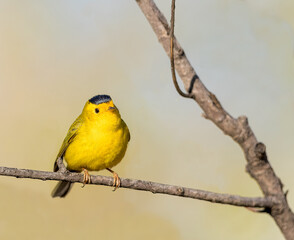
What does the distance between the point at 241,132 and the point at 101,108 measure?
1935 millimetres

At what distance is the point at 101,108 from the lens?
3967 millimetres

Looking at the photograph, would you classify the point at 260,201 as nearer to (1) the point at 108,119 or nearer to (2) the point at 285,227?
(2) the point at 285,227

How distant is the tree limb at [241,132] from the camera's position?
7.40ft

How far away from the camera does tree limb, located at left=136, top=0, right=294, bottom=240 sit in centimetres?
226

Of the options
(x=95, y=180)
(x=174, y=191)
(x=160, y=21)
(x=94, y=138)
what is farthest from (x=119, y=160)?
(x=160, y=21)

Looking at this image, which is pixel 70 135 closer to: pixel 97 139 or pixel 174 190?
pixel 97 139

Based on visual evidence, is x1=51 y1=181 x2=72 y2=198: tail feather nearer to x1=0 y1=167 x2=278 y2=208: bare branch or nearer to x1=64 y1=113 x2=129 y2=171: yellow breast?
x1=64 y1=113 x2=129 y2=171: yellow breast

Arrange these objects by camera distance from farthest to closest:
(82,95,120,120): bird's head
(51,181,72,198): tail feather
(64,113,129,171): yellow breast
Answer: (51,181,72,198): tail feather, (82,95,120,120): bird's head, (64,113,129,171): yellow breast

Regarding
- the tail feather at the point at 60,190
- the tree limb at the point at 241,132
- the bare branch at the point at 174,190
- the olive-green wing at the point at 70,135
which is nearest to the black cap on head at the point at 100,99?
the olive-green wing at the point at 70,135

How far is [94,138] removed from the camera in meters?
3.83

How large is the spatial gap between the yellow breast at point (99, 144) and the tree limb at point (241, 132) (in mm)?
1589

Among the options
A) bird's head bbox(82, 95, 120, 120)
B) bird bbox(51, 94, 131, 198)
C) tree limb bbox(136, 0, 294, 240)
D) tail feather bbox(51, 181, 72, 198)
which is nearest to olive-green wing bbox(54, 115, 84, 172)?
bird bbox(51, 94, 131, 198)

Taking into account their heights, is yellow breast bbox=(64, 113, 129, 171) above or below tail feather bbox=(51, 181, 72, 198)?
above

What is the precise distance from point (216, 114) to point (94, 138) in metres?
1.77
